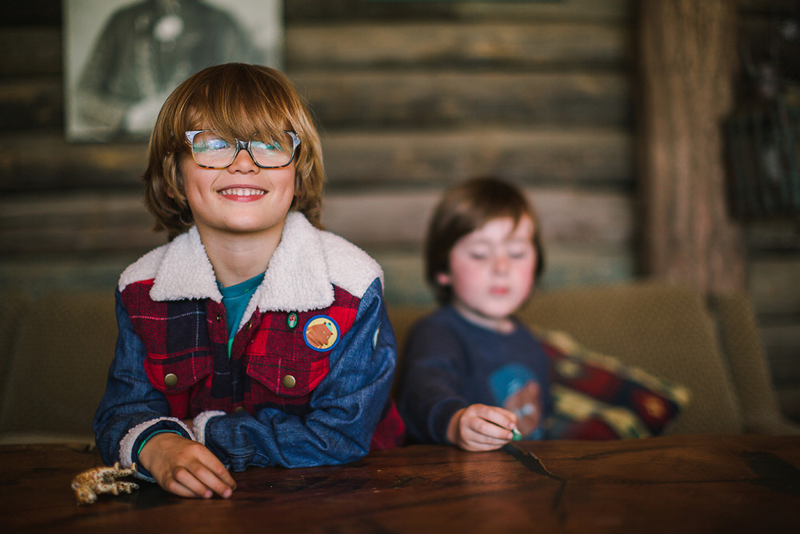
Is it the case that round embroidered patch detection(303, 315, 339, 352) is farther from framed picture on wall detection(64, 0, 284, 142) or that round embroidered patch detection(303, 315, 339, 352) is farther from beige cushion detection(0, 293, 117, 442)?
framed picture on wall detection(64, 0, 284, 142)

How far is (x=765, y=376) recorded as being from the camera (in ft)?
5.66

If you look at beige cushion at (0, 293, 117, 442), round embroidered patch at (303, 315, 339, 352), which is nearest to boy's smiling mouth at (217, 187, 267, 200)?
round embroidered patch at (303, 315, 339, 352)

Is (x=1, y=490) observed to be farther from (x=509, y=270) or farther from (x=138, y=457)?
(x=509, y=270)

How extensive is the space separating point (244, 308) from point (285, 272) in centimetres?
12

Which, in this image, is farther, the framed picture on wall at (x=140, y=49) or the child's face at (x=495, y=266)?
the framed picture on wall at (x=140, y=49)

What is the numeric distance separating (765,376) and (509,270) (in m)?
0.97

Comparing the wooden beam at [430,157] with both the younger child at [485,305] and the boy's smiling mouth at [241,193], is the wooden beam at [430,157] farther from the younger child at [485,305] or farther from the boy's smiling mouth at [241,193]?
the boy's smiling mouth at [241,193]

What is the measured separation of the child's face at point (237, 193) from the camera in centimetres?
87

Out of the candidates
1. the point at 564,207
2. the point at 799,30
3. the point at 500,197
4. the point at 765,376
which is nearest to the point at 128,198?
the point at 500,197

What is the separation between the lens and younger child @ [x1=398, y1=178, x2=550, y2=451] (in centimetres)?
141

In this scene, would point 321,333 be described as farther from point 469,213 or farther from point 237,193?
point 469,213

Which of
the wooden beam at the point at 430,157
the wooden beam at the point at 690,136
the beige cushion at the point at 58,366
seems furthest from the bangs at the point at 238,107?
the wooden beam at the point at 690,136

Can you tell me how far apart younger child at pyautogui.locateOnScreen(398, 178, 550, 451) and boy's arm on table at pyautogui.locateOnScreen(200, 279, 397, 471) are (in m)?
0.36

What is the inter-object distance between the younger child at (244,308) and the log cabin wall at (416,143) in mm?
1140
